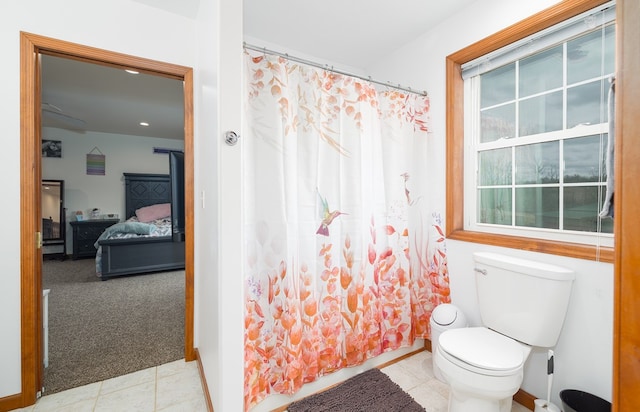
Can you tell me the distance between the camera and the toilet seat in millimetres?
1246

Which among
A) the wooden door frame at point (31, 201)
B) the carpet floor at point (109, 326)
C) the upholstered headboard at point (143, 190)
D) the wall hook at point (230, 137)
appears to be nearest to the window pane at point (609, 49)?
the wall hook at point (230, 137)

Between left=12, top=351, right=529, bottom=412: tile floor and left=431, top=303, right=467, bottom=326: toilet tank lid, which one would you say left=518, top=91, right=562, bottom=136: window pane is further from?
left=12, top=351, right=529, bottom=412: tile floor

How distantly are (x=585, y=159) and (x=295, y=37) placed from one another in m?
2.19

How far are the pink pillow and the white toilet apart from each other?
19.4 feet

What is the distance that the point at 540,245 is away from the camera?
61.4 inches

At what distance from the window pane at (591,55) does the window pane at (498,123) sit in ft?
1.09

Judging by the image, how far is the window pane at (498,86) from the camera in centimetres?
182

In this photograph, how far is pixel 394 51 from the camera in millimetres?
2467

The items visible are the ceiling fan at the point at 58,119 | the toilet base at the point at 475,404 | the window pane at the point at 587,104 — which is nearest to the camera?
the toilet base at the point at 475,404

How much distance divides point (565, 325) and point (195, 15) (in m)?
3.06

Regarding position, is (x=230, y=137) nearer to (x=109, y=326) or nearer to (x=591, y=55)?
(x=591, y=55)

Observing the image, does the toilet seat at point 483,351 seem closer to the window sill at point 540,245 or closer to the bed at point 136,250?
the window sill at point 540,245

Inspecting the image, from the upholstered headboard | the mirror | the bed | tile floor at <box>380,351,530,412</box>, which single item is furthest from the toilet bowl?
the mirror

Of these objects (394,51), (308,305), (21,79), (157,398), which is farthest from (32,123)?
(394,51)
